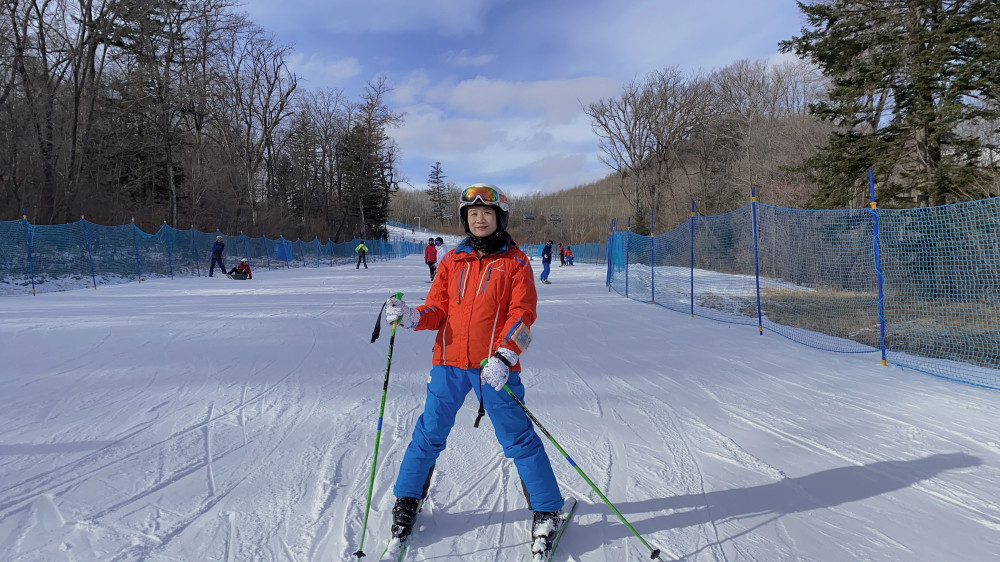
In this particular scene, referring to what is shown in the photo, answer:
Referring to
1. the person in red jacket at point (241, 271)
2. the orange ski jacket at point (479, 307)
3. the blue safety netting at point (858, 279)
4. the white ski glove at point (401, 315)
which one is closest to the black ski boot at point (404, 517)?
the orange ski jacket at point (479, 307)

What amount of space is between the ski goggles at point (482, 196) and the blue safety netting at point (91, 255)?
49.9ft

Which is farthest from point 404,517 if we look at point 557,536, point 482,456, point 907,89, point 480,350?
point 907,89

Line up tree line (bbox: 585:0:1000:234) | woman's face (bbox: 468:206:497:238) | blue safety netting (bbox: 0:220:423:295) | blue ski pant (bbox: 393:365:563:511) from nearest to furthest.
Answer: blue ski pant (bbox: 393:365:563:511)
woman's face (bbox: 468:206:497:238)
tree line (bbox: 585:0:1000:234)
blue safety netting (bbox: 0:220:423:295)

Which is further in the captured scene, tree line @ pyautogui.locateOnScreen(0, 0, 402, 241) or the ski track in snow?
tree line @ pyautogui.locateOnScreen(0, 0, 402, 241)

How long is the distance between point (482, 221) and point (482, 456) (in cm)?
173

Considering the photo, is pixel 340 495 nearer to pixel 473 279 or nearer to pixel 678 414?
pixel 473 279

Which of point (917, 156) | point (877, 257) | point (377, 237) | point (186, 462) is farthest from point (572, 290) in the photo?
point (377, 237)

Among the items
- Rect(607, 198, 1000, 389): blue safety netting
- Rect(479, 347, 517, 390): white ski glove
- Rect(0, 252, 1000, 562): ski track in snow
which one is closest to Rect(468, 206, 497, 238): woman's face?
Rect(479, 347, 517, 390): white ski glove

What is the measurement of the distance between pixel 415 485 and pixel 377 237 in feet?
174

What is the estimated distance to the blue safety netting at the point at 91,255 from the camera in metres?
13.2

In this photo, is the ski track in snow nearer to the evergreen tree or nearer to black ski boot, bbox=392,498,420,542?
black ski boot, bbox=392,498,420,542

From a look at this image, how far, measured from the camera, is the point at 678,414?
168 inches

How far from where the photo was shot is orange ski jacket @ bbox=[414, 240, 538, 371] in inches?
93.7

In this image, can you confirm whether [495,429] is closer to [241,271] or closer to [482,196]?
[482,196]
